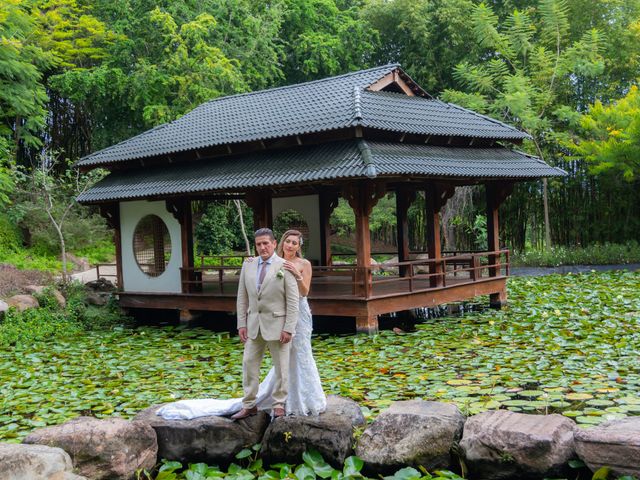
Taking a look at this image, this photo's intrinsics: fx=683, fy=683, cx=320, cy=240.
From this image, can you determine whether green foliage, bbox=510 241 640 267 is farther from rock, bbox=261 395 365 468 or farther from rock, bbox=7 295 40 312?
rock, bbox=261 395 365 468

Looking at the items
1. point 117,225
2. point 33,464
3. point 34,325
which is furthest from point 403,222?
point 33,464

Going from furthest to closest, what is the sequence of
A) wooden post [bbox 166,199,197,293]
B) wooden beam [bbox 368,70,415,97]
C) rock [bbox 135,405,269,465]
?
wooden post [bbox 166,199,197,293]
wooden beam [bbox 368,70,415,97]
rock [bbox 135,405,269,465]

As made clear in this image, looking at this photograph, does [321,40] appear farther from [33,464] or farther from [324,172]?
[33,464]

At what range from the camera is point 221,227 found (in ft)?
70.2

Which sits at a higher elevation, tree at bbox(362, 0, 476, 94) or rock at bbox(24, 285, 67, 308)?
tree at bbox(362, 0, 476, 94)

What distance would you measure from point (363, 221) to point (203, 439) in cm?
A: 560

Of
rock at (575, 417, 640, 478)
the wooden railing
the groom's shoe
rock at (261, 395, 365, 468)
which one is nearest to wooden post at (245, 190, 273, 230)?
the wooden railing

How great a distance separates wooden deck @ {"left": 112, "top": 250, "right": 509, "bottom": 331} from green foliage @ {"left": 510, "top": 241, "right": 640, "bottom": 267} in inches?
201

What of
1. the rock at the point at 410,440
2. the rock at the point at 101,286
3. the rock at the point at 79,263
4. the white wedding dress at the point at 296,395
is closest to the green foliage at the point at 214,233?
the rock at the point at 79,263

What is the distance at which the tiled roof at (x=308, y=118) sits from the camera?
10.6 metres

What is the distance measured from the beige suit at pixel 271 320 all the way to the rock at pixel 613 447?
200 cm

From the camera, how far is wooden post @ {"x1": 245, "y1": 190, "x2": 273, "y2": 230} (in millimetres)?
11109

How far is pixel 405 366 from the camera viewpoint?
299 inches

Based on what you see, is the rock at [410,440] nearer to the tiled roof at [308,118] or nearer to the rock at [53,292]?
the tiled roof at [308,118]
